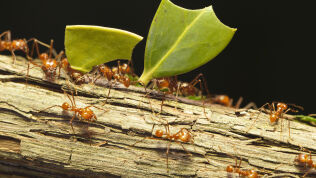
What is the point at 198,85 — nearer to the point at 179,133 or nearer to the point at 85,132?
the point at 179,133

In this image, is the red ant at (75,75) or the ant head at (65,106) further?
the red ant at (75,75)

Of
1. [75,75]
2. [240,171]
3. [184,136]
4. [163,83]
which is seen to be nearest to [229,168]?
[240,171]

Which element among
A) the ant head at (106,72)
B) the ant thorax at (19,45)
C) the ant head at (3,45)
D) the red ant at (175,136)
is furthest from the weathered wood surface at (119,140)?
the ant head at (3,45)

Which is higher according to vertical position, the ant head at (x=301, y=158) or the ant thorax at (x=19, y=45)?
the ant thorax at (x=19, y=45)

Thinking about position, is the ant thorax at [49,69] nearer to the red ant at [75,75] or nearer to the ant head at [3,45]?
the red ant at [75,75]

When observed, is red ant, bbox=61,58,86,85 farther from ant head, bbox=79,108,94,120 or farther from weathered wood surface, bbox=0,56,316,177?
ant head, bbox=79,108,94,120

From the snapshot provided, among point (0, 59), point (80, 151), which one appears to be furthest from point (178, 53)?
point (0, 59)
